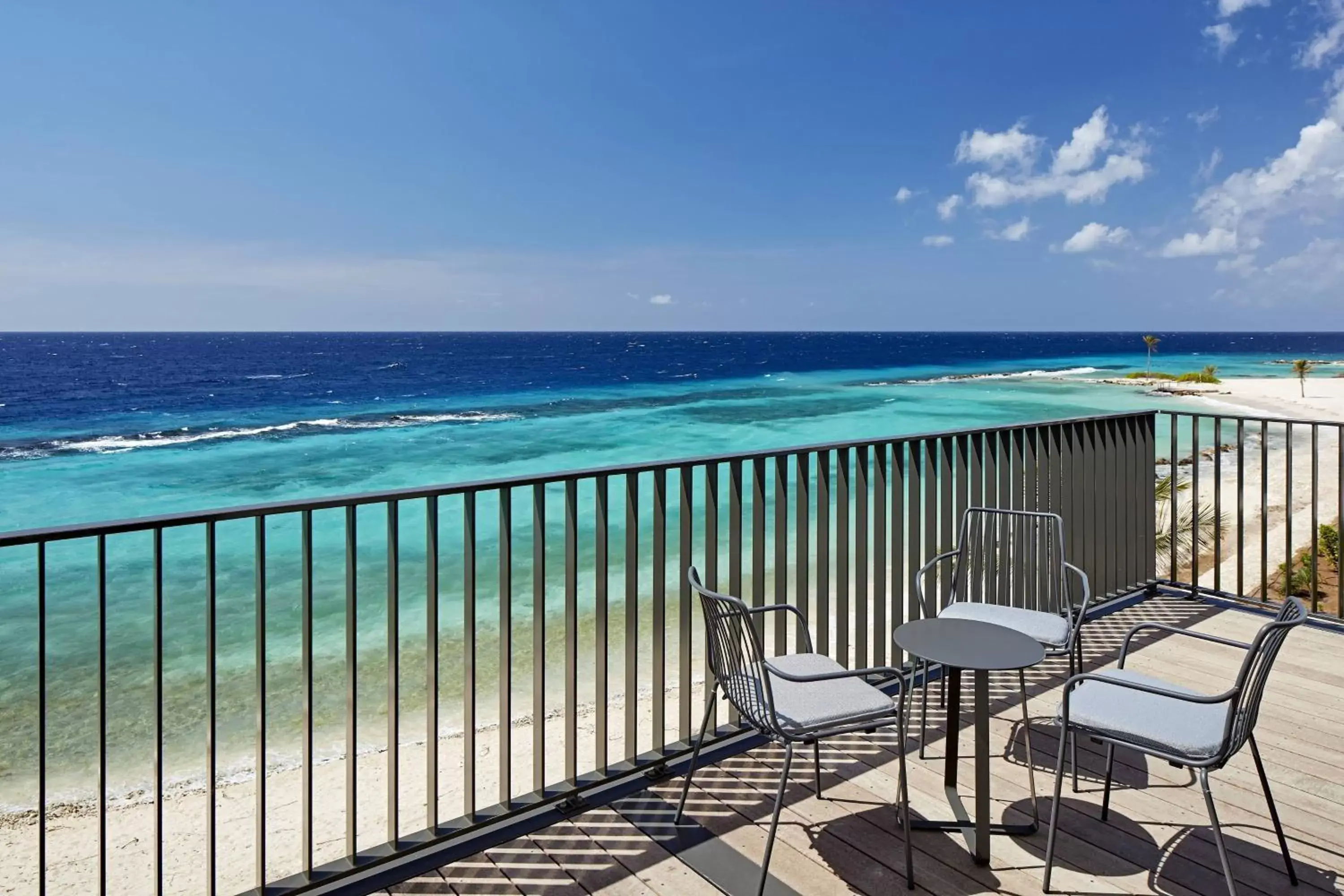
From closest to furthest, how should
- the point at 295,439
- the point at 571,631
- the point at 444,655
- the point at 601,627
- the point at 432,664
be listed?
the point at 432,664 → the point at 571,631 → the point at 601,627 → the point at 444,655 → the point at 295,439

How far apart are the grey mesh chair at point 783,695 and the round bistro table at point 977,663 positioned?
0.43 ft

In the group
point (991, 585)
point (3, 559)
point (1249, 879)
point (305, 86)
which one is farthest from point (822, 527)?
point (305, 86)

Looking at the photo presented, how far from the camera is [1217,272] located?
4625 cm

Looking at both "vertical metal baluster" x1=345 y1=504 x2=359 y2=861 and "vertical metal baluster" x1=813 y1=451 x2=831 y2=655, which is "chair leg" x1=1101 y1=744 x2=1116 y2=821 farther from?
"vertical metal baluster" x1=345 y1=504 x2=359 y2=861

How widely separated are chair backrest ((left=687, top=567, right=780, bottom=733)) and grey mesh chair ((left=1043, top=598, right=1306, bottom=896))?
738 mm

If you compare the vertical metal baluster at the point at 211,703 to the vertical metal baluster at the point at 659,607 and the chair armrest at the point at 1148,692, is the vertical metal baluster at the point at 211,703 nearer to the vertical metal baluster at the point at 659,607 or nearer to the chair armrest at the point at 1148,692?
the vertical metal baluster at the point at 659,607

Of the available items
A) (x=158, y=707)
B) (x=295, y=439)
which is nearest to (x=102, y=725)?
(x=158, y=707)

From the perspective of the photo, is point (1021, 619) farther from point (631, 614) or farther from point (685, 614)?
point (631, 614)

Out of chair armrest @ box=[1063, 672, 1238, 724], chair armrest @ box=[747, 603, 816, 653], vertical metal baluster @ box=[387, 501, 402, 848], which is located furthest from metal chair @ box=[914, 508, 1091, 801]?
vertical metal baluster @ box=[387, 501, 402, 848]

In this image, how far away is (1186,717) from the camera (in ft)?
6.58

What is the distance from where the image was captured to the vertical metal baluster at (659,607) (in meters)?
2.60

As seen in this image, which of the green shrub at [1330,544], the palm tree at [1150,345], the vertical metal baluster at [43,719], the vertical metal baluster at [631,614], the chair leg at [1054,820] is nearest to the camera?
the vertical metal baluster at [43,719]

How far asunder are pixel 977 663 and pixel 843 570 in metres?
1.30

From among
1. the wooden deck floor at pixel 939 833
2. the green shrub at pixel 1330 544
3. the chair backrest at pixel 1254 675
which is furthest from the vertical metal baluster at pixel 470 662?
the green shrub at pixel 1330 544
